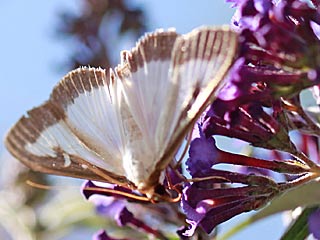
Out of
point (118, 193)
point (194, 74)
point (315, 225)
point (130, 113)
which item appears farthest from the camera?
point (118, 193)

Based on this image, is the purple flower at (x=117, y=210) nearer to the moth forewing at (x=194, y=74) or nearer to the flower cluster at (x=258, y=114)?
the flower cluster at (x=258, y=114)

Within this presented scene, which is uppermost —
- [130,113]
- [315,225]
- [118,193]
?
[130,113]

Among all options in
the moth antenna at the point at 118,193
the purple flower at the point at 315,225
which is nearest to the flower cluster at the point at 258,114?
the purple flower at the point at 315,225

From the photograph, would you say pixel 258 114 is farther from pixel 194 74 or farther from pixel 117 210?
pixel 117 210

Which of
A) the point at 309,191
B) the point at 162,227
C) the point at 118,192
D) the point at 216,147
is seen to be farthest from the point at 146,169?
the point at 162,227

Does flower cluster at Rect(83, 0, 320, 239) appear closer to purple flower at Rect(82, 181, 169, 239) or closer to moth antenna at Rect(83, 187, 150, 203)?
moth antenna at Rect(83, 187, 150, 203)

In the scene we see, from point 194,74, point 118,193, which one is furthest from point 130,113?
point 118,193

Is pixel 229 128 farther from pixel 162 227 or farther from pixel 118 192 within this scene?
pixel 162 227

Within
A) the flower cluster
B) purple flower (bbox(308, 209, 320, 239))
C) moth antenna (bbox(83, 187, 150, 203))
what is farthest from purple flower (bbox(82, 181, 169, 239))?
purple flower (bbox(308, 209, 320, 239))
